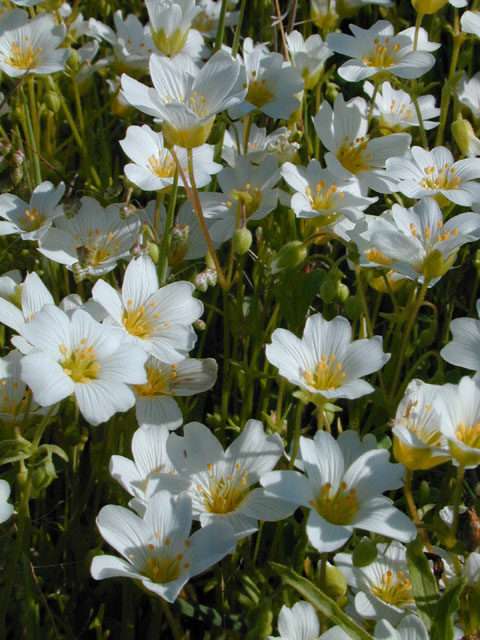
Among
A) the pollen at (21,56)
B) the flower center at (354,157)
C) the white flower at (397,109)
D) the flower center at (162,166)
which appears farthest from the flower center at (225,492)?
the pollen at (21,56)

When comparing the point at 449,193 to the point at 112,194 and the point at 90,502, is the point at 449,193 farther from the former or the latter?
the point at 90,502

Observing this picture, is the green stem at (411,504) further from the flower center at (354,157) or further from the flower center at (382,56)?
the flower center at (382,56)

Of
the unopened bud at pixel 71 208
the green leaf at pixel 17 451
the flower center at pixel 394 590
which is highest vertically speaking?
the unopened bud at pixel 71 208

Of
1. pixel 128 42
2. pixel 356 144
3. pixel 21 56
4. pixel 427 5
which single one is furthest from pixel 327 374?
pixel 128 42

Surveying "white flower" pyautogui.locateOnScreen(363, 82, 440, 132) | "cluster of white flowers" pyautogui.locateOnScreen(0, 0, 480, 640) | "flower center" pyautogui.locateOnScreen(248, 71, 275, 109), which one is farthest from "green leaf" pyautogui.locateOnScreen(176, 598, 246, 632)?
"white flower" pyautogui.locateOnScreen(363, 82, 440, 132)

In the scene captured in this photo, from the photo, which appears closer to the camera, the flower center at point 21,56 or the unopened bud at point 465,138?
the unopened bud at point 465,138

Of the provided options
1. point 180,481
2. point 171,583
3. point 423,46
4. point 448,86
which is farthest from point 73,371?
point 423,46

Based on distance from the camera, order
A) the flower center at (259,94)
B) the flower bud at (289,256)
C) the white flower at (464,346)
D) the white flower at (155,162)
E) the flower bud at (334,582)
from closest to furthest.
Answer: the flower bud at (334,582)
the white flower at (464,346)
the flower bud at (289,256)
the white flower at (155,162)
the flower center at (259,94)
